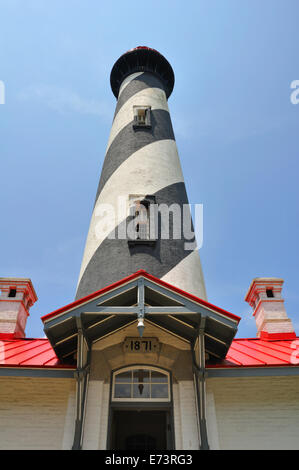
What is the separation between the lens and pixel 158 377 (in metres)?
6.82

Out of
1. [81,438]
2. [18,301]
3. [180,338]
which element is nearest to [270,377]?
[180,338]

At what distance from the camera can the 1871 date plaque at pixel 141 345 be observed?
6875 millimetres

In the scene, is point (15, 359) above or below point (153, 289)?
below

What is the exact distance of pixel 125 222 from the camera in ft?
31.5

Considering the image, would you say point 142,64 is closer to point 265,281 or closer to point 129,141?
point 129,141

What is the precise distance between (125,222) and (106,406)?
4626mm

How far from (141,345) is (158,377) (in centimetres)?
66

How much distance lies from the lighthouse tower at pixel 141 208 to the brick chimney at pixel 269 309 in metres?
1.71

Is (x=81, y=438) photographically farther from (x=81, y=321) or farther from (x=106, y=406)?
(x=81, y=321)

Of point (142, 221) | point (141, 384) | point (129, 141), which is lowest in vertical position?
point (141, 384)

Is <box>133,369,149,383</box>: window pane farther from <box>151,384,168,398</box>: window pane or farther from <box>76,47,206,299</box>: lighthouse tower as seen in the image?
<box>76,47,206,299</box>: lighthouse tower

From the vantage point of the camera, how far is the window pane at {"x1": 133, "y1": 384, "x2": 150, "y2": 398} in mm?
6598

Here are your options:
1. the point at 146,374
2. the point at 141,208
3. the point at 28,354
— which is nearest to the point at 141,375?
the point at 146,374
